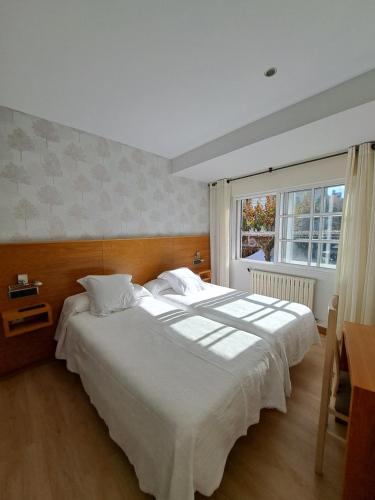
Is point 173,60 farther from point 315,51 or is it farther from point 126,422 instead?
A: point 126,422

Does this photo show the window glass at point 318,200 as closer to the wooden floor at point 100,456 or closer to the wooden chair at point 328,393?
the wooden chair at point 328,393

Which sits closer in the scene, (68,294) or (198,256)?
(68,294)

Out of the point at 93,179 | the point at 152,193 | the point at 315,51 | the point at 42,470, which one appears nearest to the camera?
the point at 42,470

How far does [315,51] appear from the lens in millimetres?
1291

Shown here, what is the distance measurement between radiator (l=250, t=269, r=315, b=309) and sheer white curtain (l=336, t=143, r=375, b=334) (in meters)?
0.42

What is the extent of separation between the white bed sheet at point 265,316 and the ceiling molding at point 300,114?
5.70 feet

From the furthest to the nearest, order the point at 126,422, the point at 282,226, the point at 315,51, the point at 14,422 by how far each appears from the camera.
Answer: the point at 282,226 → the point at 14,422 → the point at 315,51 → the point at 126,422

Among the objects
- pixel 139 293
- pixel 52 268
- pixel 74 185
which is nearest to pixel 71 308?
pixel 52 268

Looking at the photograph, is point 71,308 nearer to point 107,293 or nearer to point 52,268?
point 107,293

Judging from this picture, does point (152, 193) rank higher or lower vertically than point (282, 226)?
higher

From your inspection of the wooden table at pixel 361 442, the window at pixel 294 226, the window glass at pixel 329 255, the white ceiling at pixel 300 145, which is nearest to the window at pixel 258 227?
the window at pixel 294 226

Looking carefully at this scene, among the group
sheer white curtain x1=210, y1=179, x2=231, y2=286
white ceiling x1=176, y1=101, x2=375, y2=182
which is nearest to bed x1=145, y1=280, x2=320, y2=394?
sheer white curtain x1=210, y1=179, x2=231, y2=286

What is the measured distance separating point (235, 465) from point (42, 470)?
114 centimetres

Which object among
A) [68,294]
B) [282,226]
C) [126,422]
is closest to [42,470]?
[126,422]
